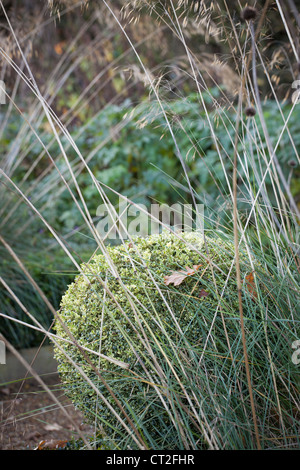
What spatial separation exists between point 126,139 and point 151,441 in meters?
4.57

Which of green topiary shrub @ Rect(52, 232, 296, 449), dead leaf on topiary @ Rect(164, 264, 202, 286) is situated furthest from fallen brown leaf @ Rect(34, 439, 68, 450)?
dead leaf on topiary @ Rect(164, 264, 202, 286)

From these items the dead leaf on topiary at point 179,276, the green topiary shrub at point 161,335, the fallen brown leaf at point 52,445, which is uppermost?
the dead leaf on topiary at point 179,276

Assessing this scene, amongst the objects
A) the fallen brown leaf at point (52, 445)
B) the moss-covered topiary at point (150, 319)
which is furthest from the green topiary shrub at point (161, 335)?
the fallen brown leaf at point (52, 445)

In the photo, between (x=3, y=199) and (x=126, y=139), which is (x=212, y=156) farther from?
(x=3, y=199)

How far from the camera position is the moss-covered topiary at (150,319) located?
1607 millimetres

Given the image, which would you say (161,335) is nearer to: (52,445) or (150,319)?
(150,319)

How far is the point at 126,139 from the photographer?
18.4ft

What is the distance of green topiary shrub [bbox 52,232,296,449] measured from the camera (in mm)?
1505

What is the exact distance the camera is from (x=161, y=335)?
1.71m

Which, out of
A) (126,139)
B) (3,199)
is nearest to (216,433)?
(3,199)

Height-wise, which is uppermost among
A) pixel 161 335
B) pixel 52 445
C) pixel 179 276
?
pixel 179 276

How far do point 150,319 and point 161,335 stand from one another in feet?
0.24

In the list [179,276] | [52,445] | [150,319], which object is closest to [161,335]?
[150,319]

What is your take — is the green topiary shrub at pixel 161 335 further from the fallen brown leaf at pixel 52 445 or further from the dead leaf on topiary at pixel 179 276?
the fallen brown leaf at pixel 52 445
